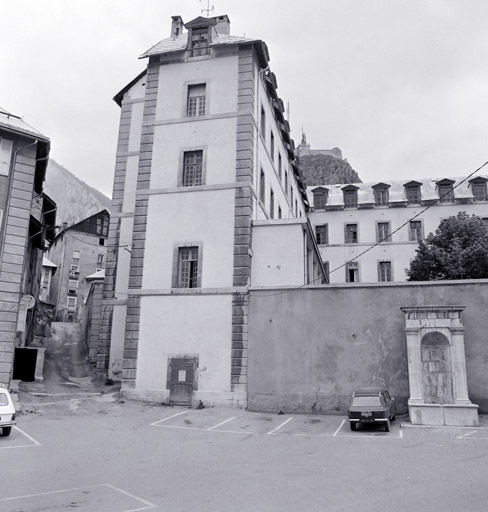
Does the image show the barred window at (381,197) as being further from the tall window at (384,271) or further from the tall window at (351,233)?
the tall window at (384,271)

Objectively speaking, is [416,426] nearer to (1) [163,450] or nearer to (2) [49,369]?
(1) [163,450]

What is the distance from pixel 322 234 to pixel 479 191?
15.0 m

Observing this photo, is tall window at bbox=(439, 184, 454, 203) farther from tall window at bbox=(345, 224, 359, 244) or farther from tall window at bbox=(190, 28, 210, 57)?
tall window at bbox=(190, 28, 210, 57)

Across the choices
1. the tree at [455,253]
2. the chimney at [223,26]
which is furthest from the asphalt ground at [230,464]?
the chimney at [223,26]

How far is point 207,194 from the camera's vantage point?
79.2 feet

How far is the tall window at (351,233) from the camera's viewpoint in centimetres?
4931

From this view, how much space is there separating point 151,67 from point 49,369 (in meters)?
17.6

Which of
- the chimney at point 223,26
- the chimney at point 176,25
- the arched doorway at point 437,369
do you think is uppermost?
the chimney at point 176,25

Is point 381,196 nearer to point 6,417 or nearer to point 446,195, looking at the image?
point 446,195

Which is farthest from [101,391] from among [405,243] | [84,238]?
[84,238]

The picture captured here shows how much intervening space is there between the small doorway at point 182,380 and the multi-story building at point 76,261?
43.7m

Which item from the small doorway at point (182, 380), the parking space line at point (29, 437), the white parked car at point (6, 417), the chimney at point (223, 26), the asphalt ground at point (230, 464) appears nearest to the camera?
the asphalt ground at point (230, 464)

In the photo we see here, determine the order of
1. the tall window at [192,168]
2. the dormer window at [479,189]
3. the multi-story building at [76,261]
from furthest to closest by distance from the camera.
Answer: the multi-story building at [76,261] → the dormer window at [479,189] → the tall window at [192,168]

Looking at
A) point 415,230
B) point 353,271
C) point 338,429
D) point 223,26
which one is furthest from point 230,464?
point 415,230
